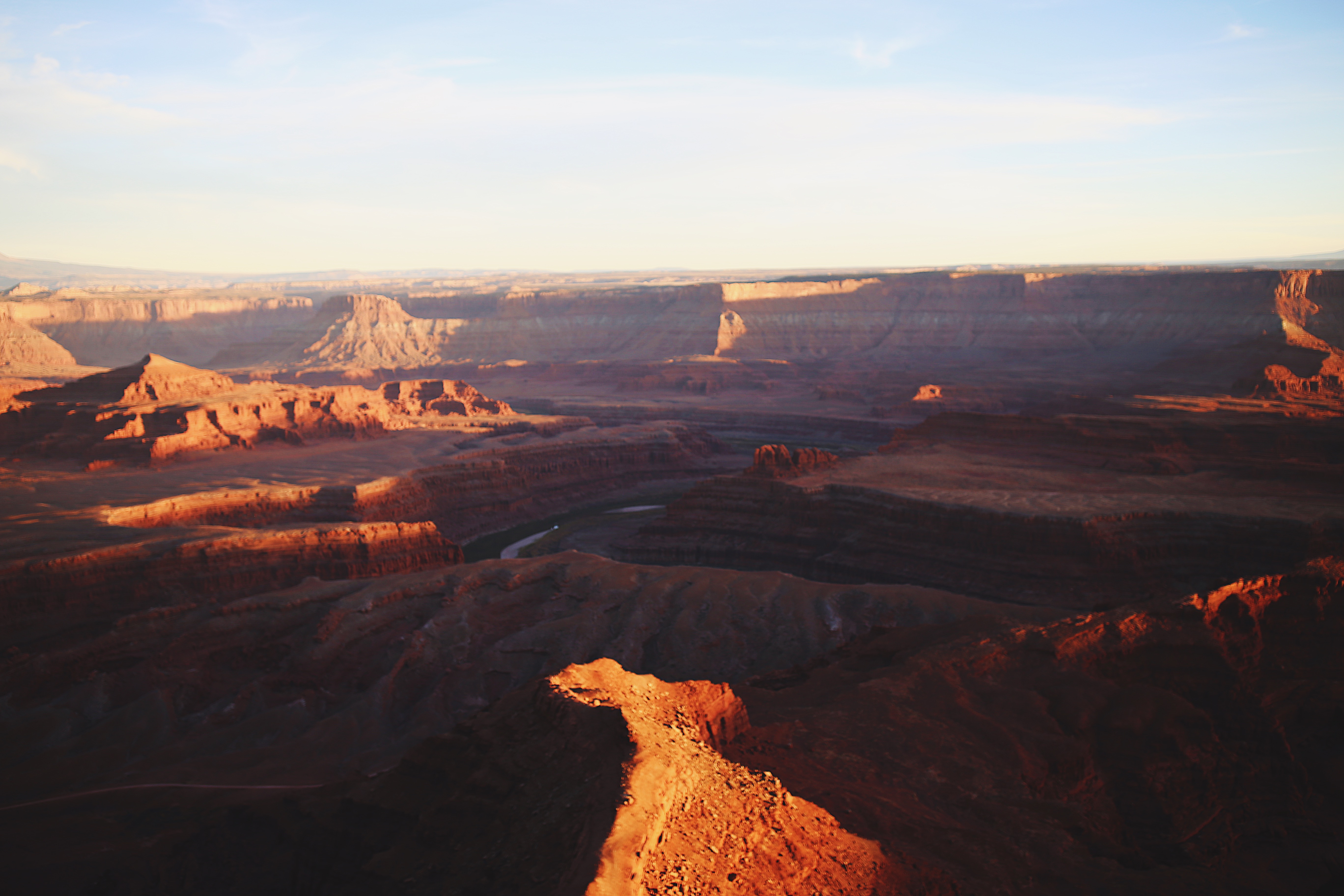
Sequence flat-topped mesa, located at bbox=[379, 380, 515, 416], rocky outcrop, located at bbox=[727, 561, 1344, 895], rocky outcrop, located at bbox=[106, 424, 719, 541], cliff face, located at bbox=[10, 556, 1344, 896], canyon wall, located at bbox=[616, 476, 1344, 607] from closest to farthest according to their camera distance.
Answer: cliff face, located at bbox=[10, 556, 1344, 896] < rocky outcrop, located at bbox=[727, 561, 1344, 895] < canyon wall, located at bbox=[616, 476, 1344, 607] < rocky outcrop, located at bbox=[106, 424, 719, 541] < flat-topped mesa, located at bbox=[379, 380, 515, 416]

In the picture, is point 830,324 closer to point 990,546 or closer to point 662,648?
point 990,546

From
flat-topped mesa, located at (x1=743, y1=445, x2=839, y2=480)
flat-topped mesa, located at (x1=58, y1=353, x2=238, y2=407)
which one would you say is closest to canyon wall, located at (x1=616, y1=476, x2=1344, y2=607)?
flat-topped mesa, located at (x1=743, y1=445, x2=839, y2=480)

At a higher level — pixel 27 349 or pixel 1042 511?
pixel 27 349

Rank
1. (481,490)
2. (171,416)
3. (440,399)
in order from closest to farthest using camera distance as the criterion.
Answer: (481,490) → (171,416) → (440,399)

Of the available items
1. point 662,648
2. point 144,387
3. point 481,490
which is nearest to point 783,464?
point 481,490

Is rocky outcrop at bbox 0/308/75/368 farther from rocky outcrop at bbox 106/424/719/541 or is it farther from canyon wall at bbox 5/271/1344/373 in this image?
rocky outcrop at bbox 106/424/719/541
